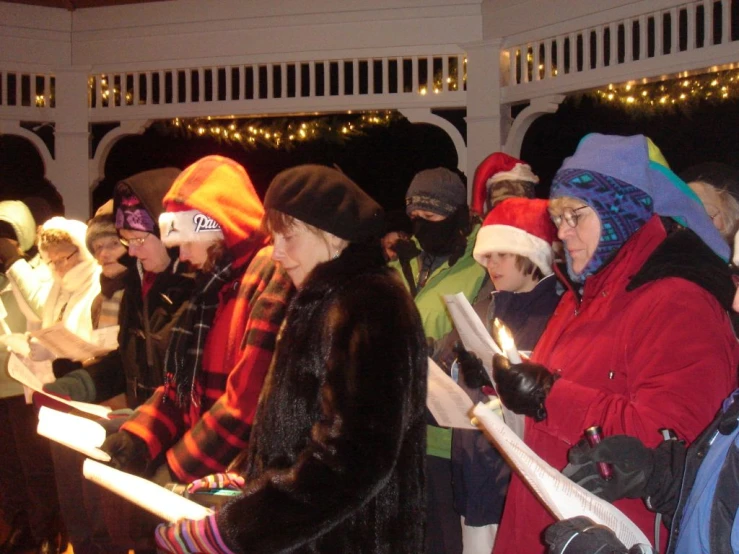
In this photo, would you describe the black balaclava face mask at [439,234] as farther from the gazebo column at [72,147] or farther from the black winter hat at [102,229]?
the gazebo column at [72,147]

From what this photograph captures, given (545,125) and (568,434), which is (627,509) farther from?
(545,125)

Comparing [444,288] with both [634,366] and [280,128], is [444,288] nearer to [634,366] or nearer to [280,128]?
[634,366]

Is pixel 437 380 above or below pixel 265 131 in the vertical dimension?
below

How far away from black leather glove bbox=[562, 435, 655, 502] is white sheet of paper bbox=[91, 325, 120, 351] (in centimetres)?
246

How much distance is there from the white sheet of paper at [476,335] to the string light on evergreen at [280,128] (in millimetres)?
4815

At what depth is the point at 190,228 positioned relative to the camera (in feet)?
8.79

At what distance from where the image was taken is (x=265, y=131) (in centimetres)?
716

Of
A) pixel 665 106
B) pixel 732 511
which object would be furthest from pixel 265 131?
pixel 732 511

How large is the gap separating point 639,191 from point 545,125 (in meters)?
5.81

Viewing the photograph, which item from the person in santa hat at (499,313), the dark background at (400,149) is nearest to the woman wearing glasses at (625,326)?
the person in santa hat at (499,313)

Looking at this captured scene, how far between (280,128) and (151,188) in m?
4.16

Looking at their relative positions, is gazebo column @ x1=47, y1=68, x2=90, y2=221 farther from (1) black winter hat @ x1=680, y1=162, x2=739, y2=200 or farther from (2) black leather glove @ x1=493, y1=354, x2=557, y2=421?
(2) black leather glove @ x1=493, y1=354, x2=557, y2=421

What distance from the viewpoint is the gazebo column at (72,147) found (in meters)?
6.00

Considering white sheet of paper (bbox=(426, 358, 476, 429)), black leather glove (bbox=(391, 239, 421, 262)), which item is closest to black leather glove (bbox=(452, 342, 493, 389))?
white sheet of paper (bbox=(426, 358, 476, 429))
